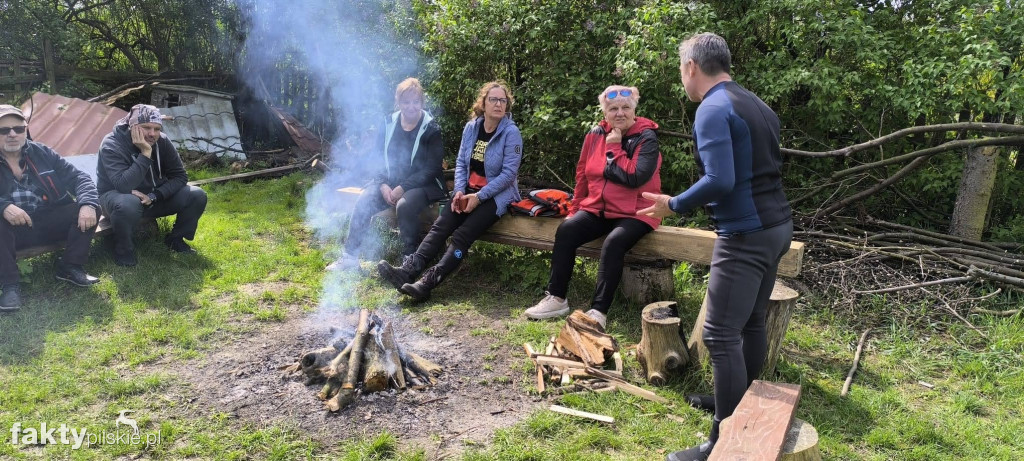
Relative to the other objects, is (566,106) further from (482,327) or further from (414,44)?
(482,327)

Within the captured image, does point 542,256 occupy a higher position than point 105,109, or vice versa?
point 105,109

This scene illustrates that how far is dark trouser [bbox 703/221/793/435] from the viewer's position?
2.70 metres

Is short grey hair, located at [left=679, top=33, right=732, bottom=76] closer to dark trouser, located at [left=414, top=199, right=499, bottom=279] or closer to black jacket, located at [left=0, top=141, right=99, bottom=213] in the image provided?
dark trouser, located at [left=414, top=199, right=499, bottom=279]

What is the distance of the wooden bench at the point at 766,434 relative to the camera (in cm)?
225

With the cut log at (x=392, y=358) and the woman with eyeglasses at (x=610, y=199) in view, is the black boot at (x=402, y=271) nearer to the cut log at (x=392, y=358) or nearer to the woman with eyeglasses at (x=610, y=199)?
the woman with eyeglasses at (x=610, y=199)

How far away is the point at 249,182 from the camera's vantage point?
886 centimetres

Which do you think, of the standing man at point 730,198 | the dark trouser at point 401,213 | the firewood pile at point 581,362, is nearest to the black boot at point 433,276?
the dark trouser at point 401,213

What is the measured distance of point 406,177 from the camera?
5.65 metres

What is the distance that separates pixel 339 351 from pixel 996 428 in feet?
11.0

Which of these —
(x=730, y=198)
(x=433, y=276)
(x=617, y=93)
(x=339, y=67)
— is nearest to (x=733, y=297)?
(x=730, y=198)

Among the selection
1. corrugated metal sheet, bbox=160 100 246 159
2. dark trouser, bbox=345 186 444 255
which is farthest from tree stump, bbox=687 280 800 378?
corrugated metal sheet, bbox=160 100 246 159

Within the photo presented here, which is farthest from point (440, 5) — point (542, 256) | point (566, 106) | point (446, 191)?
point (542, 256)

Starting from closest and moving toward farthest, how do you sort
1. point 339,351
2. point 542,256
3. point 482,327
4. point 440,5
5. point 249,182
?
point 339,351 < point 482,327 < point 542,256 < point 440,5 < point 249,182

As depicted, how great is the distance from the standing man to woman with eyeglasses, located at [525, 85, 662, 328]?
156 centimetres
